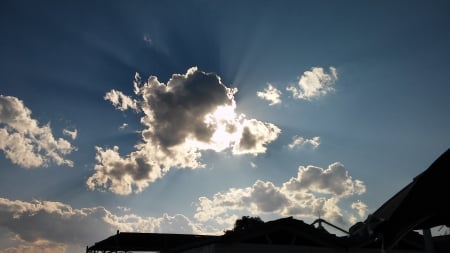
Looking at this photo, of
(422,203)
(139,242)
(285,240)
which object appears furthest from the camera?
(139,242)

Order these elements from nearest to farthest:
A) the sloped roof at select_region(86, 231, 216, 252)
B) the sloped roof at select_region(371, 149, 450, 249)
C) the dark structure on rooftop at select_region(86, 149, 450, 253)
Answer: the sloped roof at select_region(371, 149, 450, 249)
the dark structure on rooftop at select_region(86, 149, 450, 253)
the sloped roof at select_region(86, 231, 216, 252)

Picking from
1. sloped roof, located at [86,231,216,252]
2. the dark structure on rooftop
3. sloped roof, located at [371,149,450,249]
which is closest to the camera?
sloped roof, located at [371,149,450,249]

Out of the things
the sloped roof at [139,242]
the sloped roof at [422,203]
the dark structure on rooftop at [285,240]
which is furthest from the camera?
the sloped roof at [139,242]

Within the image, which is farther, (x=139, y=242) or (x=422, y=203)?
(x=139, y=242)

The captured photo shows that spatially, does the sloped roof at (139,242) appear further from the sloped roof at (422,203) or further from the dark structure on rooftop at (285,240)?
the sloped roof at (422,203)

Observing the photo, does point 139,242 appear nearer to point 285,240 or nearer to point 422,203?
point 285,240

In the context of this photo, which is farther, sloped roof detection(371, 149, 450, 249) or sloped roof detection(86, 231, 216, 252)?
sloped roof detection(86, 231, 216, 252)

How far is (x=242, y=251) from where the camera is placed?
60.5 feet

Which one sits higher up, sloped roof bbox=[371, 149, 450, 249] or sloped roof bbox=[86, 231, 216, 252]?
sloped roof bbox=[86, 231, 216, 252]

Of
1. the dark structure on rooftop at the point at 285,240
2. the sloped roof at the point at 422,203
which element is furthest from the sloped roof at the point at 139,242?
the sloped roof at the point at 422,203

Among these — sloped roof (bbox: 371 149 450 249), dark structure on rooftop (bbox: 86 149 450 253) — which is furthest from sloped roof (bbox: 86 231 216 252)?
sloped roof (bbox: 371 149 450 249)

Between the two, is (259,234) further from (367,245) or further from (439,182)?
(439,182)

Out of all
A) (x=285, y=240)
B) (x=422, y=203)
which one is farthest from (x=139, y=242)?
(x=422, y=203)

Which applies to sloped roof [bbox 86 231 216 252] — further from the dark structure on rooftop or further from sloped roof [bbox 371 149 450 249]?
sloped roof [bbox 371 149 450 249]
